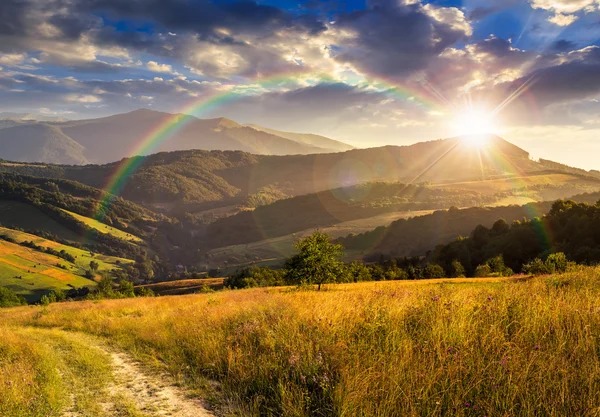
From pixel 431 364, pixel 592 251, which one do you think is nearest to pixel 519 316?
pixel 431 364

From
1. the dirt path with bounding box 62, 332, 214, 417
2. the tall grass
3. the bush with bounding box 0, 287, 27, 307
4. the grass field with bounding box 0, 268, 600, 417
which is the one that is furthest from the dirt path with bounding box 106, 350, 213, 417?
the bush with bounding box 0, 287, 27, 307

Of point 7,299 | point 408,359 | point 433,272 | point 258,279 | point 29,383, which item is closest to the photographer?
point 408,359

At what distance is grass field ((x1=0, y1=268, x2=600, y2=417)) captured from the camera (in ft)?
15.4

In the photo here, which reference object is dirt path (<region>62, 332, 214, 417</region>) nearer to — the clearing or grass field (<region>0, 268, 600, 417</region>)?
the clearing

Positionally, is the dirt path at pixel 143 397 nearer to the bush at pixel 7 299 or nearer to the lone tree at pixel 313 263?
the lone tree at pixel 313 263

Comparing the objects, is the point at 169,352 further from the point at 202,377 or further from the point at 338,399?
the point at 338,399

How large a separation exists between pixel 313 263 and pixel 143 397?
1239 inches

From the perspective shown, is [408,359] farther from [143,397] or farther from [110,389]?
[110,389]

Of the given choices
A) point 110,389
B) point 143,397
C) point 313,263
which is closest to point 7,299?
point 313,263

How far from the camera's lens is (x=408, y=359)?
5824 millimetres

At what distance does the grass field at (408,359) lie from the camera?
4699 millimetres

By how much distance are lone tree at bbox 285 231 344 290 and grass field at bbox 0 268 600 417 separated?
28.2 meters

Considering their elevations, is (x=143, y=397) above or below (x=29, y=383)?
below

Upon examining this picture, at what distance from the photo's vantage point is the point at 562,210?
73.2m
